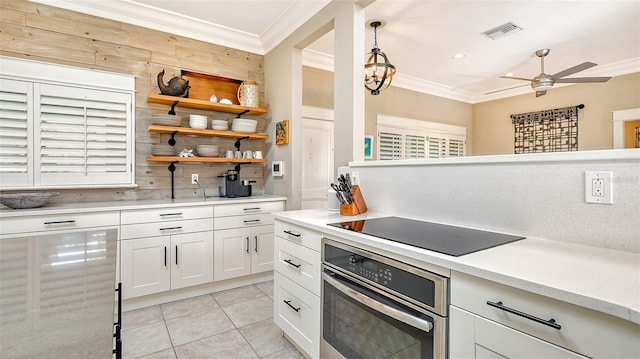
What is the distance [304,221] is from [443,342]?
969mm

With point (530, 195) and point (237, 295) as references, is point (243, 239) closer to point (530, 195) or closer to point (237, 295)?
point (237, 295)

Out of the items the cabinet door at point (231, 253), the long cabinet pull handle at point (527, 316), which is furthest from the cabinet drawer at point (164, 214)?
the long cabinet pull handle at point (527, 316)

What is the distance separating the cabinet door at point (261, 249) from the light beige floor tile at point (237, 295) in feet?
0.63

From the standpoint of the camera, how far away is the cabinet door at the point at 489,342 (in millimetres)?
812

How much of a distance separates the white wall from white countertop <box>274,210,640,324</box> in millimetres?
74

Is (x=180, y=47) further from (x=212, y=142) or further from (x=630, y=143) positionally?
(x=630, y=143)

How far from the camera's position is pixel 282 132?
134 inches

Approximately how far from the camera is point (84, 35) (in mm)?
2828

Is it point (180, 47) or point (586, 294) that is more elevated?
point (180, 47)

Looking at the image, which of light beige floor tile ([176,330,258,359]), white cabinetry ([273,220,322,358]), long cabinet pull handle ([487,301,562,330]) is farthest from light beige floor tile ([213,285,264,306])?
long cabinet pull handle ([487,301,562,330])

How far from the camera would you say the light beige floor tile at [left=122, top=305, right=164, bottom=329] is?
2.38 meters

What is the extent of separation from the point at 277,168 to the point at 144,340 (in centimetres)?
202

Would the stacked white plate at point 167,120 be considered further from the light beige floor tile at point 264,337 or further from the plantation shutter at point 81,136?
the light beige floor tile at point 264,337

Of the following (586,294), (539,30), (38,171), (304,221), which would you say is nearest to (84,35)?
(38,171)
